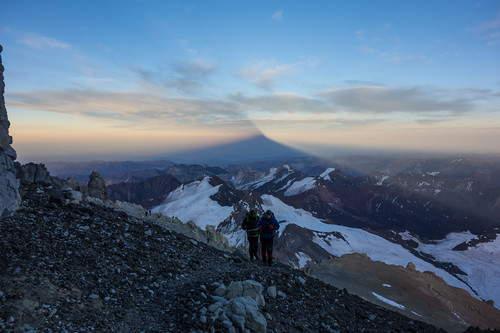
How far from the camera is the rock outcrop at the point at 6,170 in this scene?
10.6 meters

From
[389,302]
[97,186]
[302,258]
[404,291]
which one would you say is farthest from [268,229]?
[302,258]

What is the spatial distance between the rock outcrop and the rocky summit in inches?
17.5

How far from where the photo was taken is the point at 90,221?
12.0 meters

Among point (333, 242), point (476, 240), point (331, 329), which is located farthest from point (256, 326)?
point (476, 240)

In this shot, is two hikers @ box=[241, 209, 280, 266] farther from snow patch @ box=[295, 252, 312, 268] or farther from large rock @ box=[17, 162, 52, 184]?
snow patch @ box=[295, 252, 312, 268]

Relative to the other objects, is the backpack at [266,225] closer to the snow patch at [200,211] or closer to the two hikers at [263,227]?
the two hikers at [263,227]

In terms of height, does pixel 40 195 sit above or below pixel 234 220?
above

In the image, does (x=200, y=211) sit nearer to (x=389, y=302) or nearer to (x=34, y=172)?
(x=389, y=302)

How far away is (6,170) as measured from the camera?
464 inches

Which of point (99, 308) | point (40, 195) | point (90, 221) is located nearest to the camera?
point (99, 308)

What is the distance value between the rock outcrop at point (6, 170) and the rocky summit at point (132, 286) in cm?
44

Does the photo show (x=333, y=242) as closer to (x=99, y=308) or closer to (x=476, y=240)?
(x=476, y=240)

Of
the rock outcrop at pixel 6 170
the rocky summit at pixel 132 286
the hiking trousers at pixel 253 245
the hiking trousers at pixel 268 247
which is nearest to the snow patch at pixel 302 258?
the hiking trousers at pixel 253 245

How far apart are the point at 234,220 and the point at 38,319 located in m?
166
